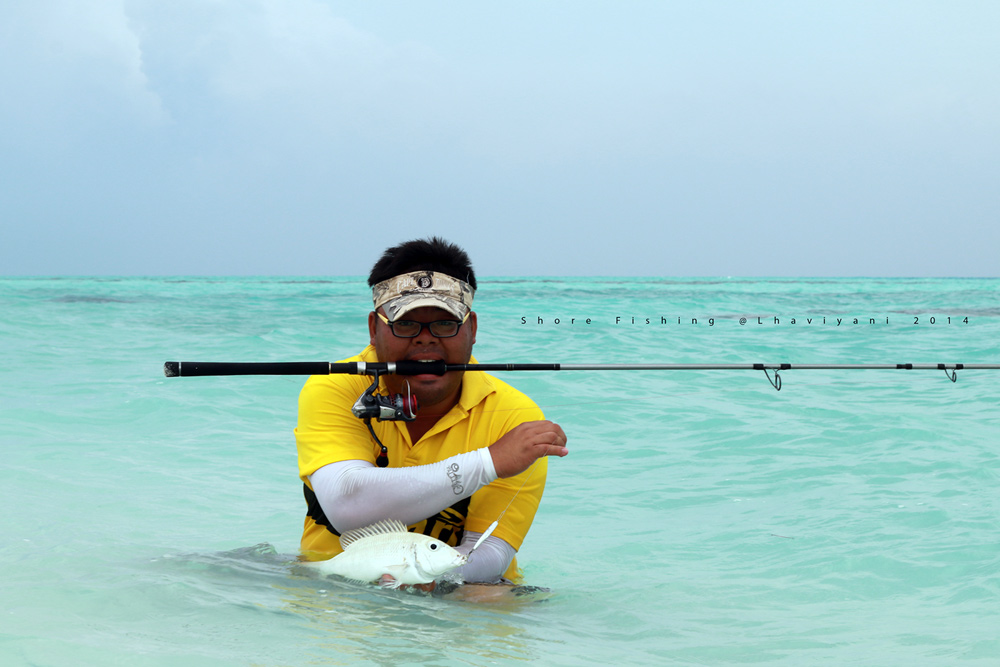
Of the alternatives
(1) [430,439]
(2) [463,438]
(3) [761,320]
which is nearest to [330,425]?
(1) [430,439]

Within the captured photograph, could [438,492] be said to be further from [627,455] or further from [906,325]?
[906,325]

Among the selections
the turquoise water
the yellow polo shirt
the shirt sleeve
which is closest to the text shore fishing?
the turquoise water

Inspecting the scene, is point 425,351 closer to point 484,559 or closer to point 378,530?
point 378,530

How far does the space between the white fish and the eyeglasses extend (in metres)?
0.59

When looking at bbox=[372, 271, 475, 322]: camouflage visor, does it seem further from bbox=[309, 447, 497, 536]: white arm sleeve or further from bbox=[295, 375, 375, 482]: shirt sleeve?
bbox=[309, 447, 497, 536]: white arm sleeve

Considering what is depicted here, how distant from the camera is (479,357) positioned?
13.6 meters

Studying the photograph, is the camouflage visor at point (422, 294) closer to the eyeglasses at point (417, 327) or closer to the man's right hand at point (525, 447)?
the eyeglasses at point (417, 327)

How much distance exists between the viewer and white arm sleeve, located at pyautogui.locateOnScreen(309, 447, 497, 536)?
8.44 ft

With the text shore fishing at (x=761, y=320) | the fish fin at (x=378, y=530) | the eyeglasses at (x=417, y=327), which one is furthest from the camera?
the text shore fishing at (x=761, y=320)

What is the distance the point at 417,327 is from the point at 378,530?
64 cm

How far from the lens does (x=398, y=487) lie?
8.54ft

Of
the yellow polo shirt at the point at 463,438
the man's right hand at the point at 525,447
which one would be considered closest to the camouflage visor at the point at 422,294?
the yellow polo shirt at the point at 463,438

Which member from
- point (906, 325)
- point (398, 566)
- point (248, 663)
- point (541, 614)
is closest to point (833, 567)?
point (541, 614)

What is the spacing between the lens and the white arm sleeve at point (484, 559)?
2932 millimetres
